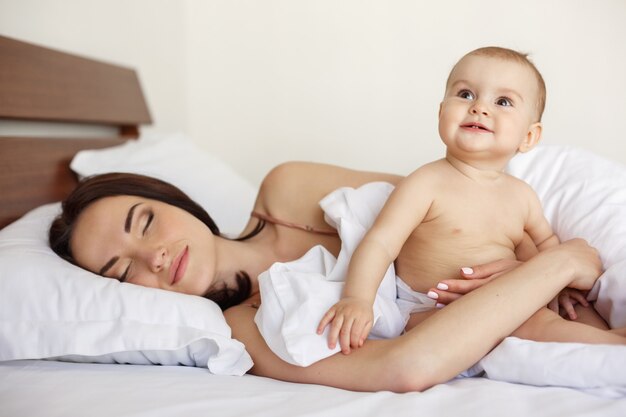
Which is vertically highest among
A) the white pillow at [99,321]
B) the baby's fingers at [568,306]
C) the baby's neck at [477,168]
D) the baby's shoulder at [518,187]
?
→ the baby's neck at [477,168]

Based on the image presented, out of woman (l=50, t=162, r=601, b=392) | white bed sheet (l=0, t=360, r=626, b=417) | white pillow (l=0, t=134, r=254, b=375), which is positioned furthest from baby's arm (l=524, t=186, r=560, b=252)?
white pillow (l=0, t=134, r=254, b=375)

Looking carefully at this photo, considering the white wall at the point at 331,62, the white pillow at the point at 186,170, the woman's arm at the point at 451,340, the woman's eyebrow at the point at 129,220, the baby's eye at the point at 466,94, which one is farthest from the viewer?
the white wall at the point at 331,62

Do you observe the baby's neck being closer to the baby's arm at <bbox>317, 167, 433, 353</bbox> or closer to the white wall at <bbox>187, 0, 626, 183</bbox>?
the baby's arm at <bbox>317, 167, 433, 353</bbox>

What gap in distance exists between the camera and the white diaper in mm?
1200

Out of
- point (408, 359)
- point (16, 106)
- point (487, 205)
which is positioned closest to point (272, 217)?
point (487, 205)

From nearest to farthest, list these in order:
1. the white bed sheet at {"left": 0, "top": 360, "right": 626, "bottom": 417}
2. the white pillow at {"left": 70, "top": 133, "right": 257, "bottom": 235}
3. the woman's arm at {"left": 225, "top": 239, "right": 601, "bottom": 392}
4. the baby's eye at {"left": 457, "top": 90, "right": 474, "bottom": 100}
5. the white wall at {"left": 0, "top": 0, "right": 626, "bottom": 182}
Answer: the white bed sheet at {"left": 0, "top": 360, "right": 626, "bottom": 417} → the woman's arm at {"left": 225, "top": 239, "right": 601, "bottom": 392} → the baby's eye at {"left": 457, "top": 90, "right": 474, "bottom": 100} → the white pillow at {"left": 70, "top": 133, "right": 257, "bottom": 235} → the white wall at {"left": 0, "top": 0, "right": 626, "bottom": 182}

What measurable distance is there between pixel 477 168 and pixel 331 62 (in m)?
1.35

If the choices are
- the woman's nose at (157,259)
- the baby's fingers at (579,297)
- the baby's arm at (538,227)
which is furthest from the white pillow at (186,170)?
the baby's fingers at (579,297)

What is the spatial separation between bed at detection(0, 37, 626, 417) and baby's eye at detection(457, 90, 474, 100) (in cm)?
36

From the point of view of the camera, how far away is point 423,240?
1.21 metres

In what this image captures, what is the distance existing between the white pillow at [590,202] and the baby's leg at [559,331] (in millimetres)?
125

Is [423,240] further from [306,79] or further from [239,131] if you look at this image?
[239,131]

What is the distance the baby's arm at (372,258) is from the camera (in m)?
0.99

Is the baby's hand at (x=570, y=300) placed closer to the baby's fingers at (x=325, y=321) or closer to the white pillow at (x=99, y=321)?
the baby's fingers at (x=325, y=321)
